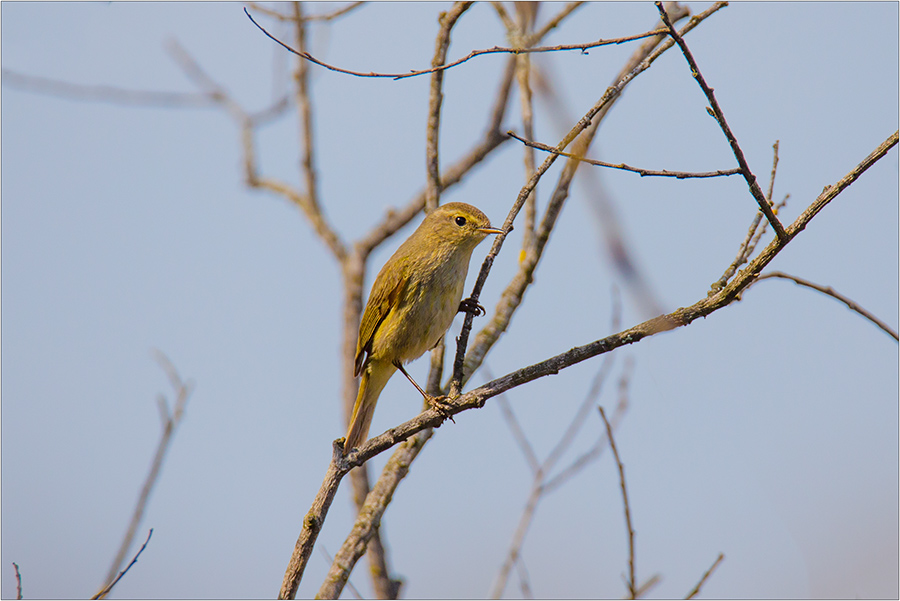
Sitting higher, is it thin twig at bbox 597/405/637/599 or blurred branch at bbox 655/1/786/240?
blurred branch at bbox 655/1/786/240

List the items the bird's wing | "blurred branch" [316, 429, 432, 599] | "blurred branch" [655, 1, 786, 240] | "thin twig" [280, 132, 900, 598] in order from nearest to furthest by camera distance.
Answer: "blurred branch" [655, 1, 786, 240]
"thin twig" [280, 132, 900, 598]
"blurred branch" [316, 429, 432, 599]
the bird's wing

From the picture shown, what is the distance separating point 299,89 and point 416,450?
5225 mm

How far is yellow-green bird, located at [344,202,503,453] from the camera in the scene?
172 inches

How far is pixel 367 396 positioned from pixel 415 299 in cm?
73

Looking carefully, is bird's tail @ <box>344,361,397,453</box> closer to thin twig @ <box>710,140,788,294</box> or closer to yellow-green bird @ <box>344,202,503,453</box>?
yellow-green bird @ <box>344,202,503,453</box>

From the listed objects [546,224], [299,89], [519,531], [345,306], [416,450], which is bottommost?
[519,531]

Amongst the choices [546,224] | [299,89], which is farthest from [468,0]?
[299,89]

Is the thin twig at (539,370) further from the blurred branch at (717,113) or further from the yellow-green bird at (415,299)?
the yellow-green bird at (415,299)

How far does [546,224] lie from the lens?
460 centimetres

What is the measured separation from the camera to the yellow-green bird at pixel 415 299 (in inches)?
172

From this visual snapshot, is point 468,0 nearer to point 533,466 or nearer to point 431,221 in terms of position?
point 431,221

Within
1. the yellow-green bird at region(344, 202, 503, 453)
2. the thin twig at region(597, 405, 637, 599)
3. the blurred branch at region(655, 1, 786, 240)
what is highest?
the yellow-green bird at region(344, 202, 503, 453)

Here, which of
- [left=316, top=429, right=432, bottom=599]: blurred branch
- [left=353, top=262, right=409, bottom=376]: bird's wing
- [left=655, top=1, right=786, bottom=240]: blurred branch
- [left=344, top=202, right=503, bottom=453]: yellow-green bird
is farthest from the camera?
[left=353, top=262, right=409, bottom=376]: bird's wing

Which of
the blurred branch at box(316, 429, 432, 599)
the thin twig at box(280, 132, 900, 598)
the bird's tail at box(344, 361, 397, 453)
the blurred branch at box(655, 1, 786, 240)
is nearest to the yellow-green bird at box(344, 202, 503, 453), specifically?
the bird's tail at box(344, 361, 397, 453)
